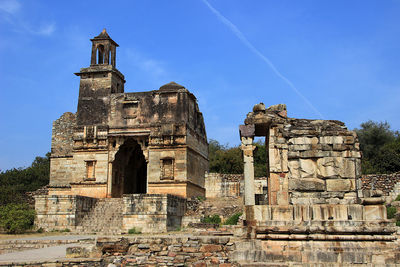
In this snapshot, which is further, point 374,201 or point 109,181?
point 109,181

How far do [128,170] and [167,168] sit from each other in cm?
498

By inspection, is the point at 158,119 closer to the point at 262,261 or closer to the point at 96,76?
the point at 96,76

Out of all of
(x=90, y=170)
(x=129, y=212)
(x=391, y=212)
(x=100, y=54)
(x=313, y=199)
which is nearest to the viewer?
(x=313, y=199)

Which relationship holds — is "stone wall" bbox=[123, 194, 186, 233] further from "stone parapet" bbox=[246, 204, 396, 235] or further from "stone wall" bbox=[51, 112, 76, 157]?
"stone parapet" bbox=[246, 204, 396, 235]

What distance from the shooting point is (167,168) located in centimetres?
2409

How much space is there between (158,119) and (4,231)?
9.73 m

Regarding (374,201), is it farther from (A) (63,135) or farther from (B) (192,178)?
(A) (63,135)

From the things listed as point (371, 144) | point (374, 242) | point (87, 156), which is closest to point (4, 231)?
point (87, 156)

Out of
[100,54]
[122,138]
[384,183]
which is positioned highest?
[100,54]

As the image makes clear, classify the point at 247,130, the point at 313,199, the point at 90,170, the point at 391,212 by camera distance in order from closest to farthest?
the point at 313,199, the point at 247,130, the point at 391,212, the point at 90,170

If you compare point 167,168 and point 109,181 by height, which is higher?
point 167,168

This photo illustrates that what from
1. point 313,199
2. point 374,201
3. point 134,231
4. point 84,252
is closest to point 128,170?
point 134,231

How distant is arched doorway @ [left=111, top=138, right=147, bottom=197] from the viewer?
2594 centimetres

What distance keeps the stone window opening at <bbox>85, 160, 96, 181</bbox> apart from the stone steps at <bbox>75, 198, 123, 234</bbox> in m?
2.08
